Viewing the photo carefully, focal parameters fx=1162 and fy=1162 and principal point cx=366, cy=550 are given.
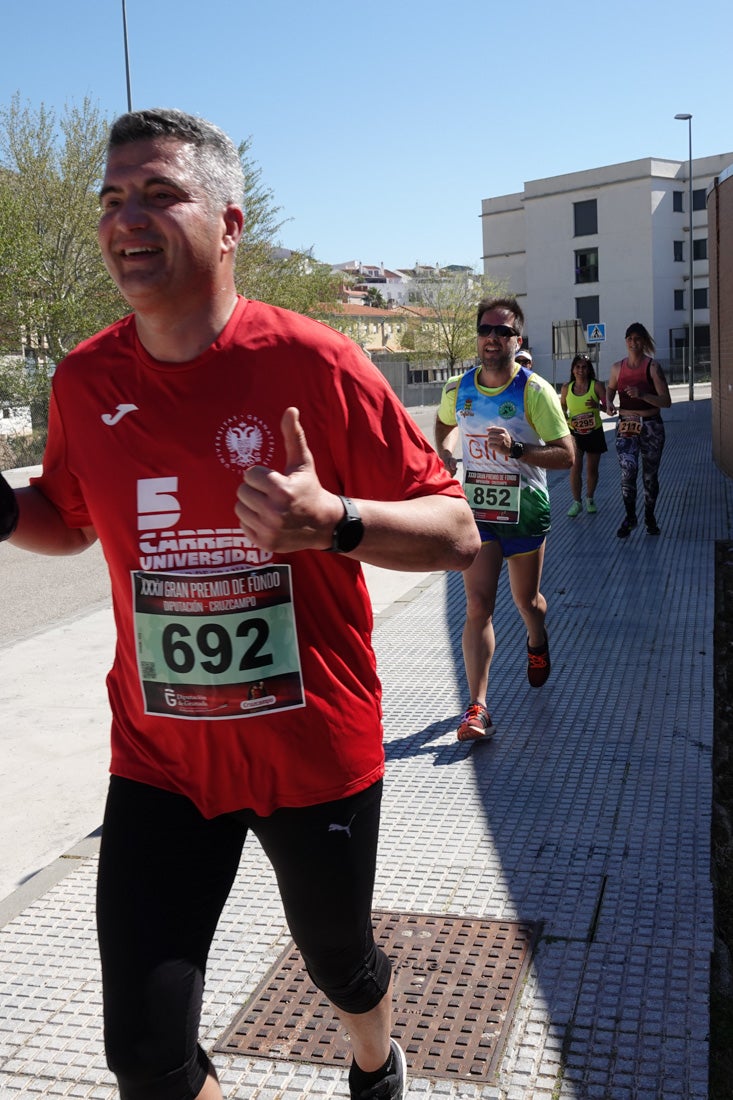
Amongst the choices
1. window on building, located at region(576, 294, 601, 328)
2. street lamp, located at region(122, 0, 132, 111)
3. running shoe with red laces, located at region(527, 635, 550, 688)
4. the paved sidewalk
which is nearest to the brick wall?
the paved sidewalk

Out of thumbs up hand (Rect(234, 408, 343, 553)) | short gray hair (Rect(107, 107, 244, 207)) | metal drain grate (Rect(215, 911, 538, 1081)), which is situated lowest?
metal drain grate (Rect(215, 911, 538, 1081))

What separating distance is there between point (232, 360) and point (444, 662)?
5082 mm

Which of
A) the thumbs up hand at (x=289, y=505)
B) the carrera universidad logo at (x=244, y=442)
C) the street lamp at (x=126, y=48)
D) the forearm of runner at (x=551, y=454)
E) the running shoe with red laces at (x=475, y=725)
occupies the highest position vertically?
the street lamp at (x=126, y=48)

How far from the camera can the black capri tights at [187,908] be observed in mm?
2012

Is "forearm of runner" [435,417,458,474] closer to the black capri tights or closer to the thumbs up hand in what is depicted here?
the black capri tights

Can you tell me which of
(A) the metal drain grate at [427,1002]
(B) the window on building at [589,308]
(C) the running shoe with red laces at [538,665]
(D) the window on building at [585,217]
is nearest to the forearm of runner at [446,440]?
(C) the running shoe with red laces at [538,665]

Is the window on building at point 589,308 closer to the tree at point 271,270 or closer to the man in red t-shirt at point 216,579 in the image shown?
the tree at point 271,270

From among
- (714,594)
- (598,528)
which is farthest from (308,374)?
(598,528)

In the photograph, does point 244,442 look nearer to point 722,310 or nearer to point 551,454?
point 551,454

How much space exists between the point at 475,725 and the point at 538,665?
35.4 inches

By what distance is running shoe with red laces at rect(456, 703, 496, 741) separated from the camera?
545cm

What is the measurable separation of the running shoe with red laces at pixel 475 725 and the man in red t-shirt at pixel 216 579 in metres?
3.17

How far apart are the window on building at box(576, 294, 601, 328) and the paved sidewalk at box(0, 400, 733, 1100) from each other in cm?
6516

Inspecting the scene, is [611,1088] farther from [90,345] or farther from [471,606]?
[471,606]
